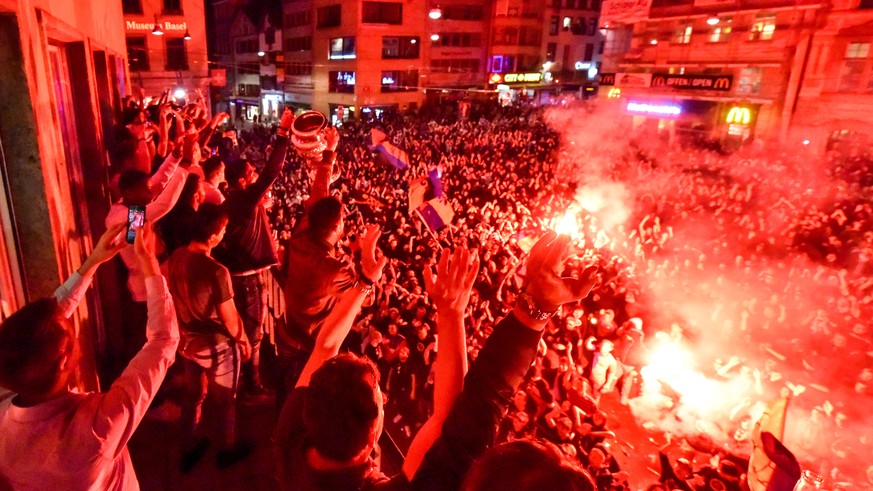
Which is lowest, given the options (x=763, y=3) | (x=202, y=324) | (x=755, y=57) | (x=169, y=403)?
(x=169, y=403)

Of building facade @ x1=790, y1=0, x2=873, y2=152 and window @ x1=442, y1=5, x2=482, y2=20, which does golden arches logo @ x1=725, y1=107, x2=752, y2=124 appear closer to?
building facade @ x1=790, y1=0, x2=873, y2=152

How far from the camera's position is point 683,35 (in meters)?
30.4

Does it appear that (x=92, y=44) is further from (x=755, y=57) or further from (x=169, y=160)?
(x=755, y=57)

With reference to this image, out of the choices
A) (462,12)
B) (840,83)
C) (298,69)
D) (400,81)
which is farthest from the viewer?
(462,12)

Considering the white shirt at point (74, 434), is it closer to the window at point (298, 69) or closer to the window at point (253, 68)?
the window at point (298, 69)

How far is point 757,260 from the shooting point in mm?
11805

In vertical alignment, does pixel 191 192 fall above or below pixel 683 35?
below

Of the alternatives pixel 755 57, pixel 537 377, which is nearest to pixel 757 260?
pixel 537 377

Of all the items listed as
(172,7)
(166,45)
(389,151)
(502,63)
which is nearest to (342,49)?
(172,7)

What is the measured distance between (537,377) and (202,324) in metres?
4.32

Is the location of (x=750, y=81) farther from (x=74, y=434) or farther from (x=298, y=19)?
(x=74, y=434)

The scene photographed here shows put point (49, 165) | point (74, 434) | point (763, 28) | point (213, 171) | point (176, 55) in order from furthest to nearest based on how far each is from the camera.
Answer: point (176, 55), point (763, 28), point (213, 171), point (49, 165), point (74, 434)

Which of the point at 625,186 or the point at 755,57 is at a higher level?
the point at 755,57

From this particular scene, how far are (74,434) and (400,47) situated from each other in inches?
1526
